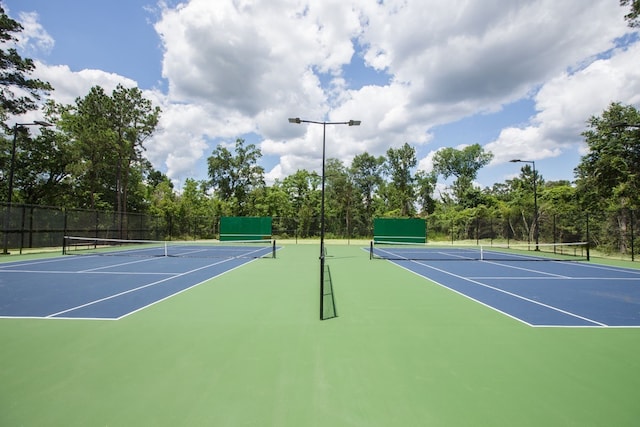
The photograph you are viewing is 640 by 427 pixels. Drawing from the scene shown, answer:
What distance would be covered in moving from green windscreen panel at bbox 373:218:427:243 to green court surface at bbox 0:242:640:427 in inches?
941

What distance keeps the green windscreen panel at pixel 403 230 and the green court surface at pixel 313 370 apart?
941 inches

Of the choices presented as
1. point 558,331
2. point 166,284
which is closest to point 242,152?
point 166,284

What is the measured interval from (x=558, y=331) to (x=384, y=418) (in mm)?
4363

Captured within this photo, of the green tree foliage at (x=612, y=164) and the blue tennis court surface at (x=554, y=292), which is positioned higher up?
the green tree foliage at (x=612, y=164)

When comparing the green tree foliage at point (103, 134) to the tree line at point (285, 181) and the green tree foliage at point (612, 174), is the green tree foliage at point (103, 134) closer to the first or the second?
the tree line at point (285, 181)

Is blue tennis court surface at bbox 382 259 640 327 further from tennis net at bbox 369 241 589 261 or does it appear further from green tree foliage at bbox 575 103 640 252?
green tree foliage at bbox 575 103 640 252

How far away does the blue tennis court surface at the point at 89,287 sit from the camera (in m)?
6.35

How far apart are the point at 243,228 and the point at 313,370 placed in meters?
Result: 28.8

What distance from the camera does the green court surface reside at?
9.62 feet

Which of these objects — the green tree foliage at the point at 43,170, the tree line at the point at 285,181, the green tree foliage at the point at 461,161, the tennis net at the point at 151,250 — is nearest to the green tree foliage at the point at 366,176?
the tree line at the point at 285,181

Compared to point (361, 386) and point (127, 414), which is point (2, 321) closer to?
point (127, 414)

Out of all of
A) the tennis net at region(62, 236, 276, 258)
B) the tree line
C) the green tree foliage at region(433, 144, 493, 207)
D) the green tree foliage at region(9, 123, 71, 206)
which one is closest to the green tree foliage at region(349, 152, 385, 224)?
→ the tree line

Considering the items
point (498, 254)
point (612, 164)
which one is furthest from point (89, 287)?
point (612, 164)

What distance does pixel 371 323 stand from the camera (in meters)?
5.64
